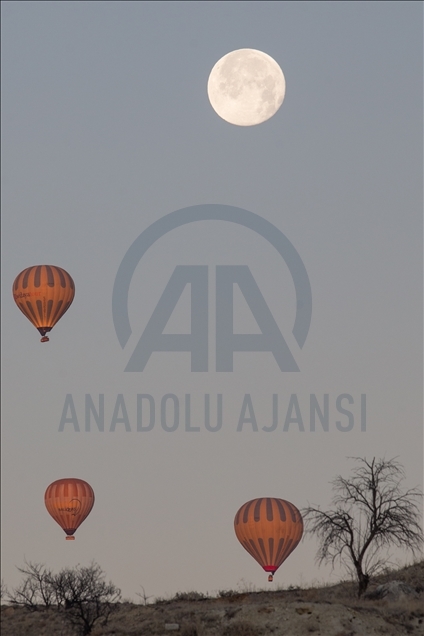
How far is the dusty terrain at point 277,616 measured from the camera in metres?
53.8

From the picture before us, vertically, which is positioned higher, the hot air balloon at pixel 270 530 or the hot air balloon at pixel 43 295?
the hot air balloon at pixel 43 295

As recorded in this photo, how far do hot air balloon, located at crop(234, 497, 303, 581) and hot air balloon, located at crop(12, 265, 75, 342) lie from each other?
1556 centimetres

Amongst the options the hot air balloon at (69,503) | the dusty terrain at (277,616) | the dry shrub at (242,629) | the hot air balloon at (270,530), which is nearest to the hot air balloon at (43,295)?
the hot air balloon at (69,503)

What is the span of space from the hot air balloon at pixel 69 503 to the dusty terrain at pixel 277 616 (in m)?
9.09

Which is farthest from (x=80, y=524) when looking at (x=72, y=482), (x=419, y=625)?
(x=419, y=625)

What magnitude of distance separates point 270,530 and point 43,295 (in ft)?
58.6

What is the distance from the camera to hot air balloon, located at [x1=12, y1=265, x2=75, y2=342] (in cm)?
7156

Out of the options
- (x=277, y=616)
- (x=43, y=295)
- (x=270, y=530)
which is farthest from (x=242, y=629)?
(x=43, y=295)

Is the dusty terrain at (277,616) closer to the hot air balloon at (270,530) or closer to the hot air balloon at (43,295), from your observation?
the hot air balloon at (270,530)

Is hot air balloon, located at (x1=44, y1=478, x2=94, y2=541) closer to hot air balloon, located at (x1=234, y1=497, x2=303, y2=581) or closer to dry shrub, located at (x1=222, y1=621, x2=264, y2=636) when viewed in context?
hot air balloon, located at (x1=234, y1=497, x2=303, y2=581)

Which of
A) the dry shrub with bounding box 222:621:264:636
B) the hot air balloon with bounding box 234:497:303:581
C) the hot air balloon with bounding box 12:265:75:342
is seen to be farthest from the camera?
the hot air balloon with bounding box 12:265:75:342

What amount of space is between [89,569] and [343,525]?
1387 centimetres

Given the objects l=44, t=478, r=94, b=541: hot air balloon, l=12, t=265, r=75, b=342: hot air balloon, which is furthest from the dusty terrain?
l=12, t=265, r=75, b=342: hot air balloon

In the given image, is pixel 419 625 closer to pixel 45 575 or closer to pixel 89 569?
pixel 89 569
